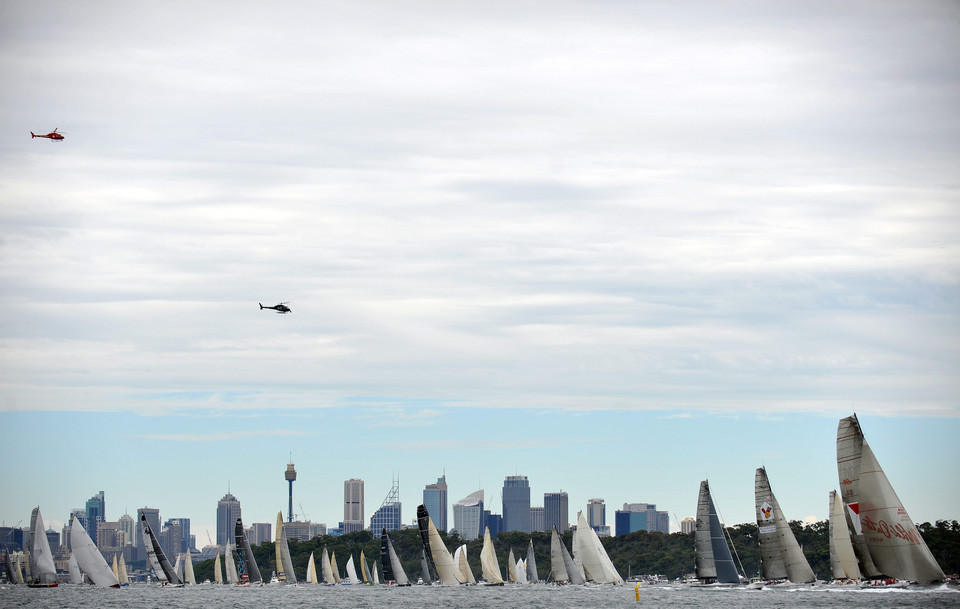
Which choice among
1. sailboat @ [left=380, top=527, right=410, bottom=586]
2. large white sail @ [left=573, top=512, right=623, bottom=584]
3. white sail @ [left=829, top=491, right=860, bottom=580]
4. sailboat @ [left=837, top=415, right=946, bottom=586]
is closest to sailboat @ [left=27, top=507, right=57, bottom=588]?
sailboat @ [left=380, top=527, right=410, bottom=586]

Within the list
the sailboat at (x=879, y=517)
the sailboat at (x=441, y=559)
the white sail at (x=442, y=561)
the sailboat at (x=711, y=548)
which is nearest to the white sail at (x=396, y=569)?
the sailboat at (x=441, y=559)

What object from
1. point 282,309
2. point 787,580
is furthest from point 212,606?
point 787,580

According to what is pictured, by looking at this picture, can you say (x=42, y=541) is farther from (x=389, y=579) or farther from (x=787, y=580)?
(x=787, y=580)

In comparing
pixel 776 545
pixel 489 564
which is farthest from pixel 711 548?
pixel 489 564

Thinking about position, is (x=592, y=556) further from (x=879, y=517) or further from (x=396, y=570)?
(x=879, y=517)

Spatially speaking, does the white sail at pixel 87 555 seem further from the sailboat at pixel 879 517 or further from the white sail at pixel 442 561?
the sailboat at pixel 879 517

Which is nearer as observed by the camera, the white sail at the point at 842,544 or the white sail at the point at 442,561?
the white sail at the point at 842,544
